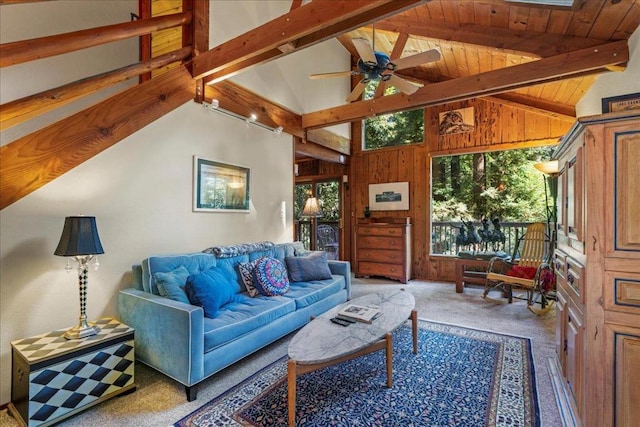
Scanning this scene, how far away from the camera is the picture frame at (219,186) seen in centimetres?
322

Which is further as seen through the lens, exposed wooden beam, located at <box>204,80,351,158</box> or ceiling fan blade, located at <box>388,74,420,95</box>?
exposed wooden beam, located at <box>204,80,351,158</box>

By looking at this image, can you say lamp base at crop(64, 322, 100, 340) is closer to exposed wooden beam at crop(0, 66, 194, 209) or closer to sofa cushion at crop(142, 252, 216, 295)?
sofa cushion at crop(142, 252, 216, 295)

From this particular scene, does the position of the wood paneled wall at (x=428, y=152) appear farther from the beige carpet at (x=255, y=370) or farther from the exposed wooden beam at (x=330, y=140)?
the beige carpet at (x=255, y=370)

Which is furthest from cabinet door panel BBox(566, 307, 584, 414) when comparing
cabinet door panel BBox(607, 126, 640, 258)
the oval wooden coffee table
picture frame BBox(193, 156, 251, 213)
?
picture frame BBox(193, 156, 251, 213)

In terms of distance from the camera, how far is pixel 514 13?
112 inches

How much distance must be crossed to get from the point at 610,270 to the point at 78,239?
3.06 meters

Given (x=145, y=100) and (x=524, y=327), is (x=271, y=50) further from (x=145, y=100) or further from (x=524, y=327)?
(x=524, y=327)

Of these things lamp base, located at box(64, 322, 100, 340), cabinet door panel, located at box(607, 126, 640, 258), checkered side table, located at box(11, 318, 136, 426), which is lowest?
checkered side table, located at box(11, 318, 136, 426)

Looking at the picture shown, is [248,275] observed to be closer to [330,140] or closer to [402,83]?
[402,83]

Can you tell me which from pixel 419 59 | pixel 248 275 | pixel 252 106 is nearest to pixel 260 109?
pixel 252 106

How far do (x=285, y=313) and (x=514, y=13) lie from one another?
12.0 ft

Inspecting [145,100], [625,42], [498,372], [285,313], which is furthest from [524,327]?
[145,100]

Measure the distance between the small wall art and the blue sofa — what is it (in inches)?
155

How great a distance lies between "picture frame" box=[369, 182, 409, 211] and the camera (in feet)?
19.2
